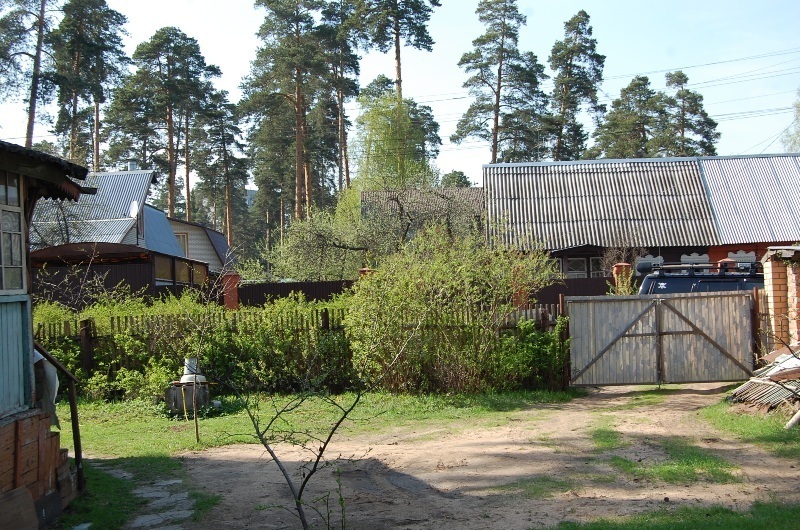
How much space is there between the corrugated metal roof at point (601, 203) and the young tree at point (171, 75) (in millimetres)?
15582

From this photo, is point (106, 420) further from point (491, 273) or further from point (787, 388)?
point (787, 388)

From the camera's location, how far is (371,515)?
6605 millimetres

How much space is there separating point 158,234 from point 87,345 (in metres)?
15.1

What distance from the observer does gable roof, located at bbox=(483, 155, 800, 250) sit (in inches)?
1032

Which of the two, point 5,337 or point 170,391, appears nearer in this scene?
→ point 5,337

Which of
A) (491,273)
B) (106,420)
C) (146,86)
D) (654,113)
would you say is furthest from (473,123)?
(106,420)

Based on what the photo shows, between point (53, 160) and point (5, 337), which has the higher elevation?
point (53, 160)

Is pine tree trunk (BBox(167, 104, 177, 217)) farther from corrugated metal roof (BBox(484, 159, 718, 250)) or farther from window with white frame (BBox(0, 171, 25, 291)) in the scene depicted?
window with white frame (BBox(0, 171, 25, 291))

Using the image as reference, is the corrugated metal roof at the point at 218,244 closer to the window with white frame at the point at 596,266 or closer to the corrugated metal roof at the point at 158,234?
the corrugated metal roof at the point at 158,234

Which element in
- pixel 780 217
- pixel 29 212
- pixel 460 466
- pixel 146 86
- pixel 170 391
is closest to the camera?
pixel 29 212

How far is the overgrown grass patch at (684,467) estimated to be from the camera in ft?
23.1

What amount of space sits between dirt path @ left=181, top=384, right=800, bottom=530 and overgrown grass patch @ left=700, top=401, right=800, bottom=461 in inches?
8.5

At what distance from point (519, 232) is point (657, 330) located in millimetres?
14442

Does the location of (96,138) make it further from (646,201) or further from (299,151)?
→ (646,201)
